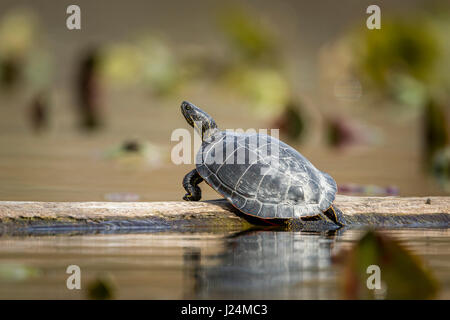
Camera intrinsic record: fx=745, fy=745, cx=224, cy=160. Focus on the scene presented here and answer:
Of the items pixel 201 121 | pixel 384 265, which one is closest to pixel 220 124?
pixel 201 121

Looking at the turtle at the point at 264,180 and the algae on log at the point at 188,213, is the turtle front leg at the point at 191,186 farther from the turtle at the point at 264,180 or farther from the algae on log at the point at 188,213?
the algae on log at the point at 188,213

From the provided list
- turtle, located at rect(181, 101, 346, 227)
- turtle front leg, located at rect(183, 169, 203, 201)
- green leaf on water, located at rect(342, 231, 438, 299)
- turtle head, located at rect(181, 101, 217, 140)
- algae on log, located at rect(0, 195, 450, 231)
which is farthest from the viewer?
turtle head, located at rect(181, 101, 217, 140)

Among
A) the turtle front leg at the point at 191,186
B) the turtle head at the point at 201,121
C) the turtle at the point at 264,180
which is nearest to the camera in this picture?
the turtle at the point at 264,180

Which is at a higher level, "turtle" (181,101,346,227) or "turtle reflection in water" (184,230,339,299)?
"turtle" (181,101,346,227)

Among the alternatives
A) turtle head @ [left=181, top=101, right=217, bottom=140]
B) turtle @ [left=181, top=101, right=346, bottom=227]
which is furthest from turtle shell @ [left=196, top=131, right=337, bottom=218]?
turtle head @ [left=181, top=101, right=217, bottom=140]

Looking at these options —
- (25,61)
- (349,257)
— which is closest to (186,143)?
(25,61)

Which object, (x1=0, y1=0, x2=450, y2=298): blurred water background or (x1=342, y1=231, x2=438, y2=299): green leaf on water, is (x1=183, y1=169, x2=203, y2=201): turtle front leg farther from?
(x1=342, y1=231, x2=438, y2=299): green leaf on water

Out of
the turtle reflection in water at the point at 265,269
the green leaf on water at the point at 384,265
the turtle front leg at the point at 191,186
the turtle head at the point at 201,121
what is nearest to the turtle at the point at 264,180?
the turtle front leg at the point at 191,186

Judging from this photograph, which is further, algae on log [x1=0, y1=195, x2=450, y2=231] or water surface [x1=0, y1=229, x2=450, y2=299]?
algae on log [x1=0, y1=195, x2=450, y2=231]
